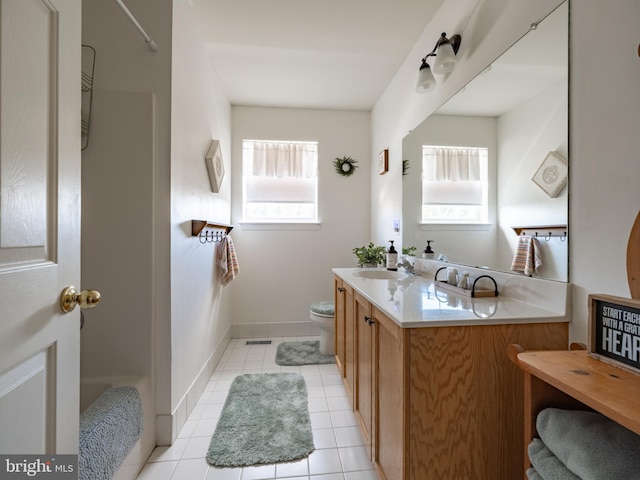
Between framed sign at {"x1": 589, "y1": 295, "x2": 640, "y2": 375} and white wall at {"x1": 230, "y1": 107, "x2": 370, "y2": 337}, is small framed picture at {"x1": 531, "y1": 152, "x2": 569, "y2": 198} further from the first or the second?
white wall at {"x1": 230, "y1": 107, "x2": 370, "y2": 337}

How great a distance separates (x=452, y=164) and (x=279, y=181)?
1.95 m

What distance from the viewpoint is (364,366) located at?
1497 mm

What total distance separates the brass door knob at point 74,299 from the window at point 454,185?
1.71 metres

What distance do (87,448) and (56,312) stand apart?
0.62 metres

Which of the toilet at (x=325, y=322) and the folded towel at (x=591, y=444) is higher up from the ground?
the folded towel at (x=591, y=444)

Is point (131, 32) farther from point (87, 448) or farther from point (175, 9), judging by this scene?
point (87, 448)

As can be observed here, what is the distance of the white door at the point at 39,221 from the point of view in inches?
24.4

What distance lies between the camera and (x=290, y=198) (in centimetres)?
322

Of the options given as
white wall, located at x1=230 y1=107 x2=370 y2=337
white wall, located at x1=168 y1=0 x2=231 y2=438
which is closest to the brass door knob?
white wall, located at x1=168 y1=0 x2=231 y2=438

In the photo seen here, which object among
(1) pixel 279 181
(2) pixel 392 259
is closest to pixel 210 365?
(2) pixel 392 259

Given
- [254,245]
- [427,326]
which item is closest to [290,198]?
[254,245]

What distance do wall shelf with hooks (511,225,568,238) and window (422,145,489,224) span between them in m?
0.26

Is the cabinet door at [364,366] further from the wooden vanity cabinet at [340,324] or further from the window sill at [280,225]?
the window sill at [280,225]

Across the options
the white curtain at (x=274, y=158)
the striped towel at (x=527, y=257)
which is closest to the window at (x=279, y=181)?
the white curtain at (x=274, y=158)
